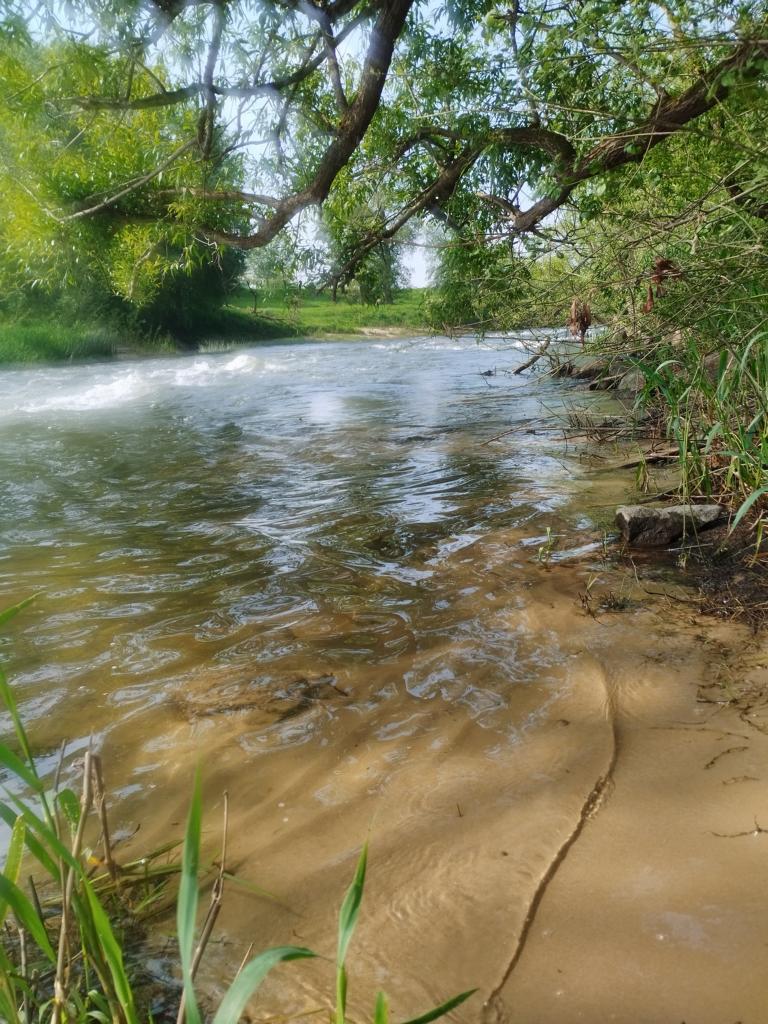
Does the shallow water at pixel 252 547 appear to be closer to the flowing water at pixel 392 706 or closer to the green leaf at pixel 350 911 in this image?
the flowing water at pixel 392 706

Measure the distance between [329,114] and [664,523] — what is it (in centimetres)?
579

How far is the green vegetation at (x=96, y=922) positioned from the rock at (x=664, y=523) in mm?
2928

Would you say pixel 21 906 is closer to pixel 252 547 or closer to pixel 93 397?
pixel 252 547

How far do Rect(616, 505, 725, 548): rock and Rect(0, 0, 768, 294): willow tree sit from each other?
2650 mm

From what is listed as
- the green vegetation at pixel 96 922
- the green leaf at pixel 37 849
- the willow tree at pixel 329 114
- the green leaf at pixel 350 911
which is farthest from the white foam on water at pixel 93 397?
the green leaf at pixel 350 911

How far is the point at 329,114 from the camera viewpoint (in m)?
7.66

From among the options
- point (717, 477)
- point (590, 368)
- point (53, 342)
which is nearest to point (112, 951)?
point (717, 477)

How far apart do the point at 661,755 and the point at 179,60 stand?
6.05 metres

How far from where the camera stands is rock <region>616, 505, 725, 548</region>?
406cm

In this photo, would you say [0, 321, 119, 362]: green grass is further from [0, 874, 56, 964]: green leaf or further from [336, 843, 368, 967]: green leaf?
[336, 843, 368, 967]: green leaf

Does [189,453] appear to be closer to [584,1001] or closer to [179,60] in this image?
[179,60]

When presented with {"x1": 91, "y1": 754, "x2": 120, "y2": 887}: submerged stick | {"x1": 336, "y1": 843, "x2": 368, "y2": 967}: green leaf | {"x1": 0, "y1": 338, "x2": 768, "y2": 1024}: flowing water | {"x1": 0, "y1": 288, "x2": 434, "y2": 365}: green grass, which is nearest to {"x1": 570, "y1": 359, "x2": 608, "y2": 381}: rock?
{"x1": 0, "y1": 338, "x2": 768, "y2": 1024}: flowing water

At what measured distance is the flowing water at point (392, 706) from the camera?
5.28 feet

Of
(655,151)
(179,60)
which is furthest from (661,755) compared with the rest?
(179,60)
